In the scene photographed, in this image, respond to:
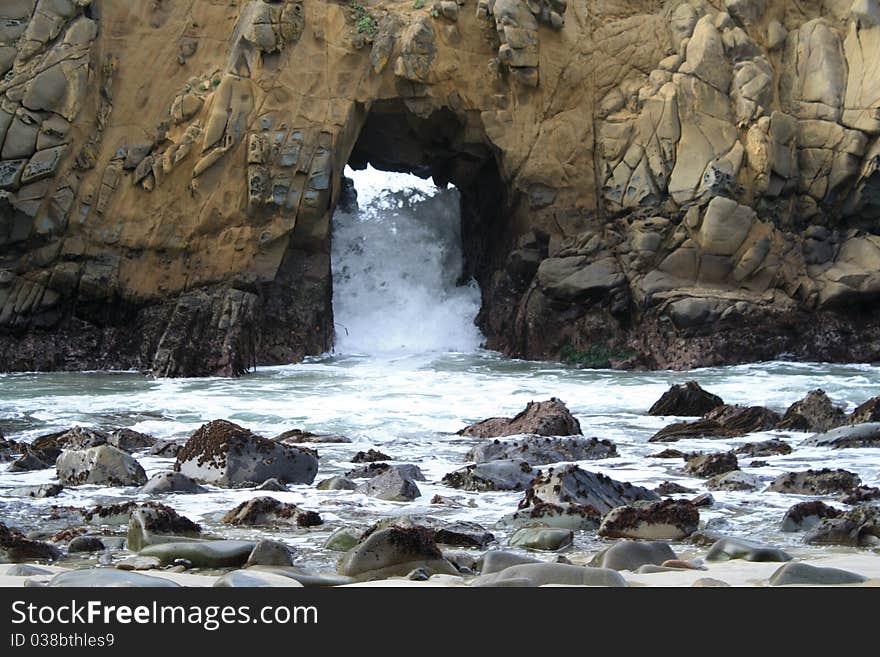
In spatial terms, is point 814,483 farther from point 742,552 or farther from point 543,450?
point 742,552

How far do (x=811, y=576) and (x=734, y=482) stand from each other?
3465mm

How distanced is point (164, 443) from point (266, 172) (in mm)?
9424

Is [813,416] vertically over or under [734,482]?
over

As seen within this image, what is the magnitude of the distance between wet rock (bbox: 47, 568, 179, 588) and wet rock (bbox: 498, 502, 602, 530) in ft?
9.00

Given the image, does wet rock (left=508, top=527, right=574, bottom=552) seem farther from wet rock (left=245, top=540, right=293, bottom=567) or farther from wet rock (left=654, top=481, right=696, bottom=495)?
wet rock (left=654, top=481, right=696, bottom=495)

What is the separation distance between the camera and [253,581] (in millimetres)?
4086

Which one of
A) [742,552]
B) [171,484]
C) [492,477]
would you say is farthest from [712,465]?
[171,484]

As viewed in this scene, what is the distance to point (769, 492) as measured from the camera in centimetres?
743

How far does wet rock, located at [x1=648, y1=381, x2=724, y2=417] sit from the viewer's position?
41.3 ft

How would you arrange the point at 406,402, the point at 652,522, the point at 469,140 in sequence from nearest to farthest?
1. the point at 652,522
2. the point at 406,402
3. the point at 469,140

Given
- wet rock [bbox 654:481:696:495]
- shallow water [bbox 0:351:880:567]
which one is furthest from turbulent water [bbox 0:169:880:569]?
wet rock [bbox 654:481:696:495]

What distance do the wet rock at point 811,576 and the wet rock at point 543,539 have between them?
5.42 ft
